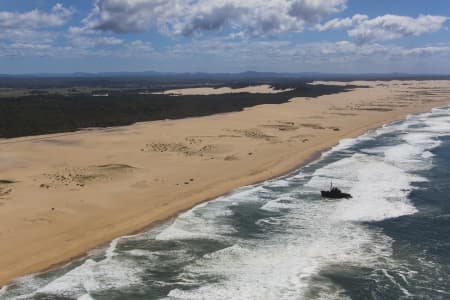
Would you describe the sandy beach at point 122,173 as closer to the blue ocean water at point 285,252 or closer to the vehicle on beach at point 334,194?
the blue ocean water at point 285,252

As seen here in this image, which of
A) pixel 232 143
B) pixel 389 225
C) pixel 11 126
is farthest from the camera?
pixel 11 126

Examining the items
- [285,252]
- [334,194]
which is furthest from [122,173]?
[285,252]

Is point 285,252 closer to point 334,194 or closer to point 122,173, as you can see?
point 334,194

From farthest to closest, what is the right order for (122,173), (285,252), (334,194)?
1. (122,173)
2. (334,194)
3. (285,252)

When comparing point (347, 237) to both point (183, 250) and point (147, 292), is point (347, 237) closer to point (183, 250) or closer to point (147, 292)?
point (183, 250)

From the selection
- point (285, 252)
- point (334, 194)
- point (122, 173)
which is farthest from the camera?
point (122, 173)

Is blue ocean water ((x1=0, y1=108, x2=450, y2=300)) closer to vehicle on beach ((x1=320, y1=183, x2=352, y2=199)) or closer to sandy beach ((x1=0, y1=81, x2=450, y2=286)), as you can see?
vehicle on beach ((x1=320, y1=183, x2=352, y2=199))

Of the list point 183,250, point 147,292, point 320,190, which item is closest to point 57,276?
point 147,292

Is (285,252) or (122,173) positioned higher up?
(122,173)
